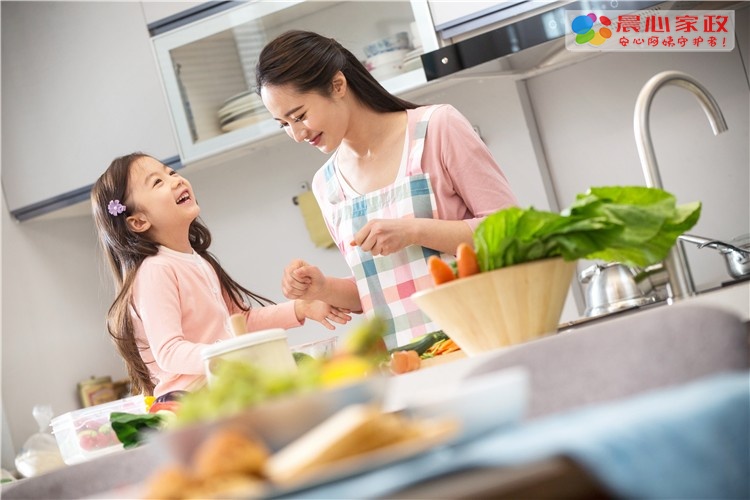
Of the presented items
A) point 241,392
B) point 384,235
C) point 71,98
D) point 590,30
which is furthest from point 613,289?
point 71,98

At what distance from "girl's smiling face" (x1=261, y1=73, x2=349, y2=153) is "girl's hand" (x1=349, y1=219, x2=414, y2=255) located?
11.6 inches

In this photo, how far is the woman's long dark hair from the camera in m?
1.85

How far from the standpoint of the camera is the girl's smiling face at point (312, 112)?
186cm

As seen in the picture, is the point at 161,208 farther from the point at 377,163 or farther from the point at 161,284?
the point at 377,163

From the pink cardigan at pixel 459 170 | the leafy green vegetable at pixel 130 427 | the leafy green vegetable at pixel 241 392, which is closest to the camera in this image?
the leafy green vegetable at pixel 241 392

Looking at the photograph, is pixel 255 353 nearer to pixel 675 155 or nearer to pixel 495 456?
pixel 495 456

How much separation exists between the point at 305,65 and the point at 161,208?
1.35 ft

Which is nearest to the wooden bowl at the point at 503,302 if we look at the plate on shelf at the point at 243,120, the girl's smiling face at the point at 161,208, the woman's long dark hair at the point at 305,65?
the woman's long dark hair at the point at 305,65

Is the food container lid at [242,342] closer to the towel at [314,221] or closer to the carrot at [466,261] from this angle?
the carrot at [466,261]

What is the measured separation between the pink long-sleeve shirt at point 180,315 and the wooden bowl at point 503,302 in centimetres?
62

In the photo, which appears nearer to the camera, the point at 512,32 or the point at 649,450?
the point at 649,450

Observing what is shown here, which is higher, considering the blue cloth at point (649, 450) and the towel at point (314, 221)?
the towel at point (314, 221)

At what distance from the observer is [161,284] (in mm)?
1804

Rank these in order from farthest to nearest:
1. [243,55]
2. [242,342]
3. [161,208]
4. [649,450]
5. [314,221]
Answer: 1. [314,221]
2. [243,55]
3. [161,208]
4. [242,342]
5. [649,450]
